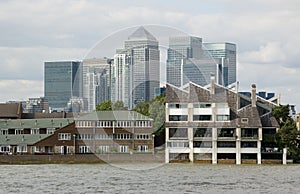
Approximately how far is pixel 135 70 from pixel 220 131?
47714 mm

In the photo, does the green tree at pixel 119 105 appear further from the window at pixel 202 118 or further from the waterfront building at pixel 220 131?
the window at pixel 202 118

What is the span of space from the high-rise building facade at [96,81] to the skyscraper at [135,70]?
1.97 feet

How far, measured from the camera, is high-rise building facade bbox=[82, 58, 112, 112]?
56344 millimetres

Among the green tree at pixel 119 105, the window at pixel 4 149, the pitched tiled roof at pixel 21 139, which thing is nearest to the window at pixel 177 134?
the pitched tiled roof at pixel 21 139

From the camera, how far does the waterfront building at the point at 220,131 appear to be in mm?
97750

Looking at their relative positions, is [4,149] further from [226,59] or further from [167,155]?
[226,59]

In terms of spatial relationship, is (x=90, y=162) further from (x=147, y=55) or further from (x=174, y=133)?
(x=147, y=55)

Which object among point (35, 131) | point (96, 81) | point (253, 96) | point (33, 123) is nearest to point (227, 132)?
point (253, 96)

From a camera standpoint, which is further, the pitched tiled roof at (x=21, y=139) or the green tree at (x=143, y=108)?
the pitched tiled roof at (x=21, y=139)

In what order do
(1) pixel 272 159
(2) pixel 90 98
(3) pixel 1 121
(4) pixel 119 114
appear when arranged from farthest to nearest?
1. (3) pixel 1 121
2. (1) pixel 272 159
3. (4) pixel 119 114
4. (2) pixel 90 98

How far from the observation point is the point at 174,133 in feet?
330

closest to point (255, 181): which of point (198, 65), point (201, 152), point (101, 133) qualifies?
point (198, 65)

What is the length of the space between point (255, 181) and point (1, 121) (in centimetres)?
6339

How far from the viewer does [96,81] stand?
190 ft
